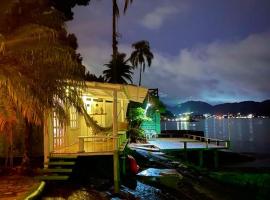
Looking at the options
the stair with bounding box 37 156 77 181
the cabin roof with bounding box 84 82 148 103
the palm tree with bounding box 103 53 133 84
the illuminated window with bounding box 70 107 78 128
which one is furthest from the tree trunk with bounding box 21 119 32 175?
the palm tree with bounding box 103 53 133 84

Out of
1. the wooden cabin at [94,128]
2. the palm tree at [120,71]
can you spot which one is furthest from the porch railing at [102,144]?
the palm tree at [120,71]

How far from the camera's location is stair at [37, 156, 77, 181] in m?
15.2

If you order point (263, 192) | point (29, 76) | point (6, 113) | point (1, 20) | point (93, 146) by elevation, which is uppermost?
point (1, 20)

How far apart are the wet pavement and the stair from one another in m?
0.68

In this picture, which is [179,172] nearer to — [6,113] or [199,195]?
[199,195]

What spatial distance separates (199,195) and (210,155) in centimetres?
1753

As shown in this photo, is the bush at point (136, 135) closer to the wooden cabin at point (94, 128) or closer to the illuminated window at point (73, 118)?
the wooden cabin at point (94, 128)

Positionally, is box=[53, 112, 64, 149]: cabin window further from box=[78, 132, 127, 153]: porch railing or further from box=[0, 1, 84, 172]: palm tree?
box=[0, 1, 84, 172]: palm tree

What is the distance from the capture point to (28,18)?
15.0 meters

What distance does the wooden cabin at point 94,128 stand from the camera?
16.8m

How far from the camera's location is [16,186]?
13.7 m

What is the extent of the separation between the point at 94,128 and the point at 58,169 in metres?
3.49

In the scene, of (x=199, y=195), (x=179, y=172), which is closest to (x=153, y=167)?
(x=179, y=172)

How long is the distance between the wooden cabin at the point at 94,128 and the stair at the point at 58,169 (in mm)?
256
